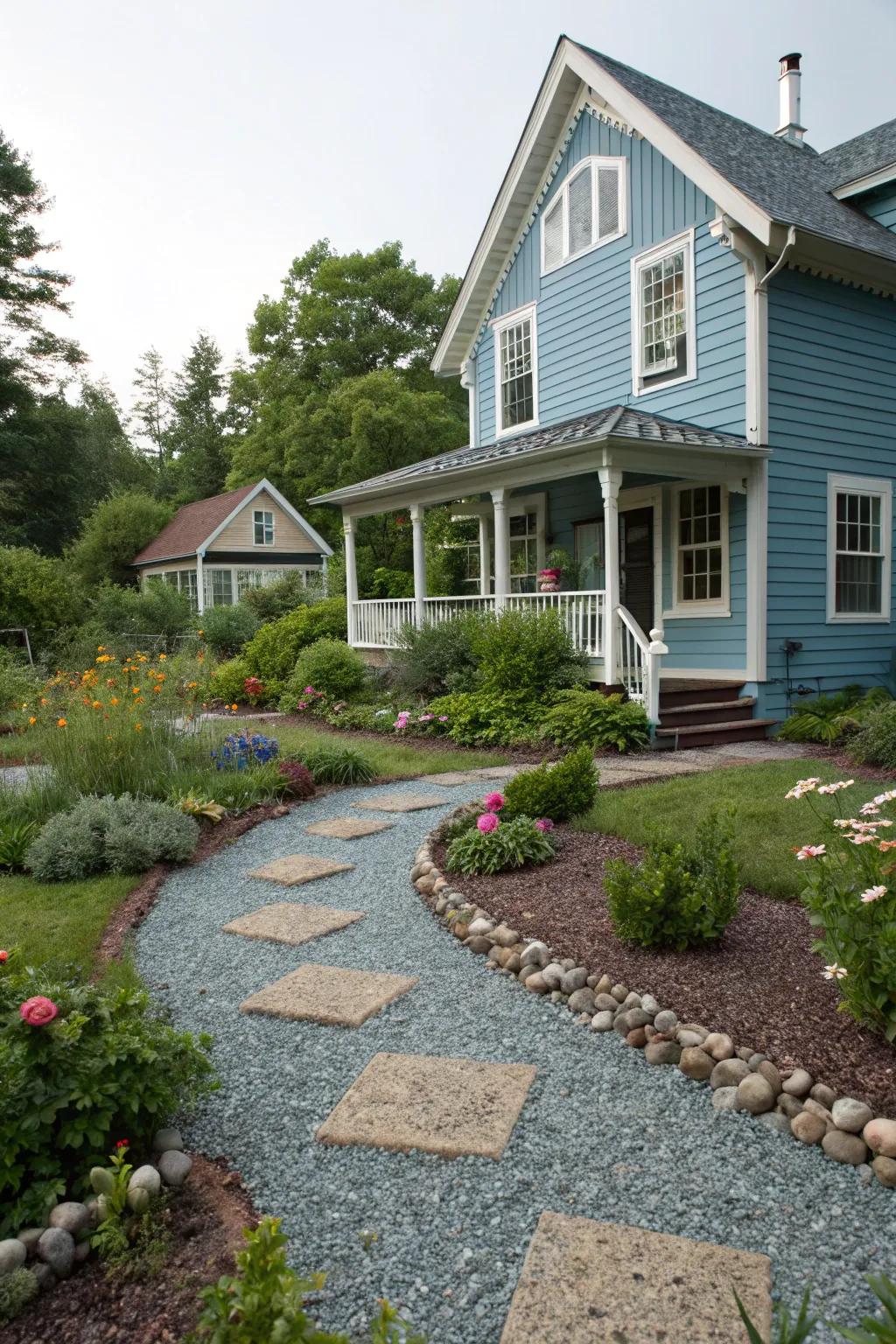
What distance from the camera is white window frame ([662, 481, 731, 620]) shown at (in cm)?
958

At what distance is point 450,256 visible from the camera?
31.1m

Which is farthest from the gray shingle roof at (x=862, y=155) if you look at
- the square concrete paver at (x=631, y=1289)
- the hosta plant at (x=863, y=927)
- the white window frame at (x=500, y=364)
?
the square concrete paver at (x=631, y=1289)

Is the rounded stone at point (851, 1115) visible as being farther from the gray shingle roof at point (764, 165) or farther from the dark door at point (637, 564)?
the dark door at point (637, 564)

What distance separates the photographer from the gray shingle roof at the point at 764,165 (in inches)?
365

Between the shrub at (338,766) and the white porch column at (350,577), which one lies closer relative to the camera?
the shrub at (338,766)

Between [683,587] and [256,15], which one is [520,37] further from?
[683,587]

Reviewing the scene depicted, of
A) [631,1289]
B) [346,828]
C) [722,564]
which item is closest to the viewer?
[631,1289]

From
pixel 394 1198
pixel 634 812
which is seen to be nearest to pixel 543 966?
pixel 394 1198

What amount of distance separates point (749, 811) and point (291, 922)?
277 cm

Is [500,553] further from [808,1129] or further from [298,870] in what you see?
[808,1129]

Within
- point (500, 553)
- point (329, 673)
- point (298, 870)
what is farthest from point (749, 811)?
point (329, 673)

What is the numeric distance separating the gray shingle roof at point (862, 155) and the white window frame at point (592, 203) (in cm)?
308

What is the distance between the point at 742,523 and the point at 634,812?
518cm

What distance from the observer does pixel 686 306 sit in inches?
383
